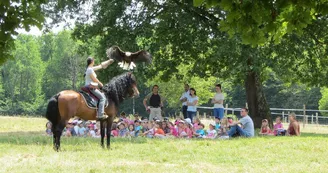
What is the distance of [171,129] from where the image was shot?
14.0 m

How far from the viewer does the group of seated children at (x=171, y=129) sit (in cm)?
1347

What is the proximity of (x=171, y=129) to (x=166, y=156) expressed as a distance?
4.86 m

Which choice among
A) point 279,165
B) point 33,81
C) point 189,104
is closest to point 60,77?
point 33,81

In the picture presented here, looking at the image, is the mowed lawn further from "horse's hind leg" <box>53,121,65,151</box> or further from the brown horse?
the brown horse

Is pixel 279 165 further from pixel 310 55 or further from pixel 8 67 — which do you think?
pixel 8 67

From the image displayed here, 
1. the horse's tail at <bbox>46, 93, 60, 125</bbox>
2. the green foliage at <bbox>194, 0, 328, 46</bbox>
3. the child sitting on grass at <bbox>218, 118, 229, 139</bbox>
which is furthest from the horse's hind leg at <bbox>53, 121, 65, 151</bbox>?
the green foliage at <bbox>194, 0, 328, 46</bbox>

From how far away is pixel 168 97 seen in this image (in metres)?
46.8

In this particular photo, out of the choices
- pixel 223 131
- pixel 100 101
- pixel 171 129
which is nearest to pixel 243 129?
pixel 223 131

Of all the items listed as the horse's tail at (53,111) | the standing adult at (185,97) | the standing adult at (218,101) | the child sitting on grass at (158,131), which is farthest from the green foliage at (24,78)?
the horse's tail at (53,111)

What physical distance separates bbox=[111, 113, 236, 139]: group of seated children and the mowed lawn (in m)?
1.63

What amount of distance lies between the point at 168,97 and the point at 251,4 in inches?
1637

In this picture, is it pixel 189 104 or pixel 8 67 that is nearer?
pixel 189 104

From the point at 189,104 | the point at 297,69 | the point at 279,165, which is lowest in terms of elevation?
the point at 279,165

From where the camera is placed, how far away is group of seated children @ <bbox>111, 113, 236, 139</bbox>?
13469 mm
